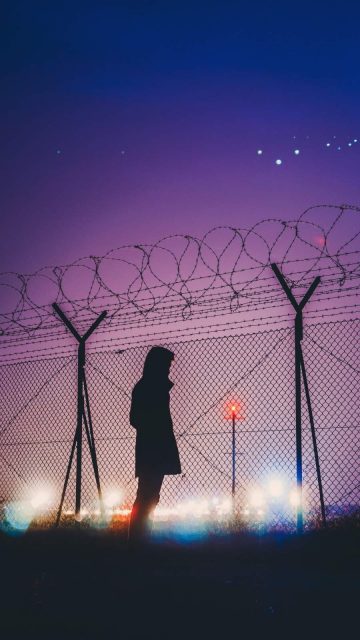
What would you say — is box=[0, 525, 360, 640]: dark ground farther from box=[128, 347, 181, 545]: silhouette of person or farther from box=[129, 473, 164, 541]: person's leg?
box=[128, 347, 181, 545]: silhouette of person

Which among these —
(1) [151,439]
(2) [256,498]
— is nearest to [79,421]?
(1) [151,439]

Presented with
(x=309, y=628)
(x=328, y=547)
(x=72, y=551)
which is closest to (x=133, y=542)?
(x=72, y=551)

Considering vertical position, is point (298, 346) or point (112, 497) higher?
point (298, 346)

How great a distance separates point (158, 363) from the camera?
5.40 metres

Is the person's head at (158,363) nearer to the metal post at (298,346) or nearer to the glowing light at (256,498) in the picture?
the metal post at (298,346)

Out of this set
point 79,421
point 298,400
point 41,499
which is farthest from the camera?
point 41,499

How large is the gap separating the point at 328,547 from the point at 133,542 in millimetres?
1523

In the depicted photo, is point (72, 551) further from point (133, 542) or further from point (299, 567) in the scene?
point (299, 567)

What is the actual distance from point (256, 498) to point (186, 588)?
2760 mm

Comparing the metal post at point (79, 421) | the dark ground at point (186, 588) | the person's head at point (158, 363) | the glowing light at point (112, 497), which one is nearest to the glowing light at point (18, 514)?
the glowing light at point (112, 497)

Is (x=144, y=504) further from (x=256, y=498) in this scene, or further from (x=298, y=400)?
(x=298, y=400)

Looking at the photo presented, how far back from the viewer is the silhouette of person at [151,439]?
520 centimetres

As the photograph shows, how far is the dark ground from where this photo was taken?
107 inches

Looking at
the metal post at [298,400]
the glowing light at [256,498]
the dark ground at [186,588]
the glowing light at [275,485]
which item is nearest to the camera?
the dark ground at [186,588]
